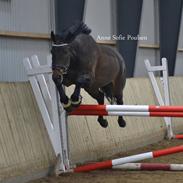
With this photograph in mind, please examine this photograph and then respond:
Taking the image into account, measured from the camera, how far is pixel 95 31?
1122 cm

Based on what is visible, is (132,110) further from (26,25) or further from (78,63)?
(26,25)

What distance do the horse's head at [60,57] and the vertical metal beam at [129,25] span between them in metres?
7.03

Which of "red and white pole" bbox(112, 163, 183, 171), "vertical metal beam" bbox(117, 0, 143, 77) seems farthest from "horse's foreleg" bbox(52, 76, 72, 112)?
"vertical metal beam" bbox(117, 0, 143, 77)

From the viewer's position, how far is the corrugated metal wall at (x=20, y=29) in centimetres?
820

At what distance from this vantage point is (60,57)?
16.5 feet

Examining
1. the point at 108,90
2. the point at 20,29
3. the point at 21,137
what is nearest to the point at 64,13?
the point at 20,29

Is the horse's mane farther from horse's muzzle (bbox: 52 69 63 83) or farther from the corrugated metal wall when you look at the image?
the corrugated metal wall

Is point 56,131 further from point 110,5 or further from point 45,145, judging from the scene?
point 110,5

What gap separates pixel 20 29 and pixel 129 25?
14.3ft

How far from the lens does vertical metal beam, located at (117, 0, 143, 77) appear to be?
39.5 ft

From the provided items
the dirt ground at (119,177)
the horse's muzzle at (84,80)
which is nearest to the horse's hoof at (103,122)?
the dirt ground at (119,177)

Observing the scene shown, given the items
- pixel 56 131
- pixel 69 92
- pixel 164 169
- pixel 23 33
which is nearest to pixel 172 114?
pixel 164 169

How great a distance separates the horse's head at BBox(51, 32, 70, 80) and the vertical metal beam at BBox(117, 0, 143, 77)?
7.03 m

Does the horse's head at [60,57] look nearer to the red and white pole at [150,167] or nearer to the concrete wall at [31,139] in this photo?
the concrete wall at [31,139]
